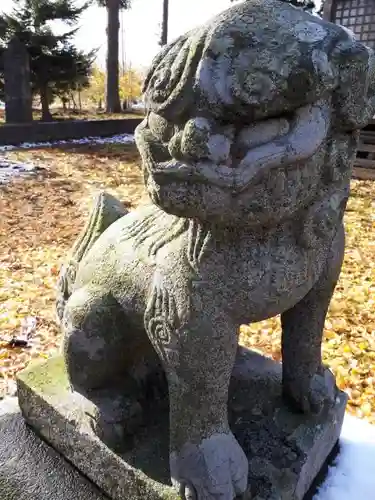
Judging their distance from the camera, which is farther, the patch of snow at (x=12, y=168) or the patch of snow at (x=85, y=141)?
the patch of snow at (x=85, y=141)

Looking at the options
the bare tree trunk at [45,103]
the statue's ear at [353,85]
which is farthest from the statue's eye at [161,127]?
the bare tree trunk at [45,103]

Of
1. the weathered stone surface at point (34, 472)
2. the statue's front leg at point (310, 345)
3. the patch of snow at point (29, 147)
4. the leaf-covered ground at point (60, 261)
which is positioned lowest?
the leaf-covered ground at point (60, 261)

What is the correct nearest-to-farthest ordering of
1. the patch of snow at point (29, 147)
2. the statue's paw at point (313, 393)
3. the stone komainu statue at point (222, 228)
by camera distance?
the stone komainu statue at point (222, 228) < the statue's paw at point (313, 393) < the patch of snow at point (29, 147)

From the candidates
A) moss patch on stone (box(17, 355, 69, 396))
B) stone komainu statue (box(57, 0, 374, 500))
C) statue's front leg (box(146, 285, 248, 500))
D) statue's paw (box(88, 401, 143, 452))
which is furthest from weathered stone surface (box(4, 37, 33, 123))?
statue's front leg (box(146, 285, 248, 500))

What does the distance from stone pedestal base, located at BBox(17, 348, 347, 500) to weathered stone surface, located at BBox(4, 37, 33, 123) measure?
1085cm

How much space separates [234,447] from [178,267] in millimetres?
544

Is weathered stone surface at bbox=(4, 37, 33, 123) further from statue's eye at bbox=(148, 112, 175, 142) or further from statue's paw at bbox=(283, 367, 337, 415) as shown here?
statue's eye at bbox=(148, 112, 175, 142)

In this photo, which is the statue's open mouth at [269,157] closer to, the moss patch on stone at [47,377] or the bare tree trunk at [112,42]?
the moss patch on stone at [47,377]

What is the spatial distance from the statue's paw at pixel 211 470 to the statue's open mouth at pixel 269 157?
0.74 metres

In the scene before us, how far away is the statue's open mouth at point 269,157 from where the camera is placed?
926mm

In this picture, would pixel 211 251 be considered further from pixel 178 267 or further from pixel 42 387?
pixel 42 387

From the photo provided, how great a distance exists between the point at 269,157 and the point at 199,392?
653mm

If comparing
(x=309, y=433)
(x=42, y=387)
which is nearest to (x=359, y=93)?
(x=309, y=433)

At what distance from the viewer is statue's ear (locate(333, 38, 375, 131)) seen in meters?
0.95
